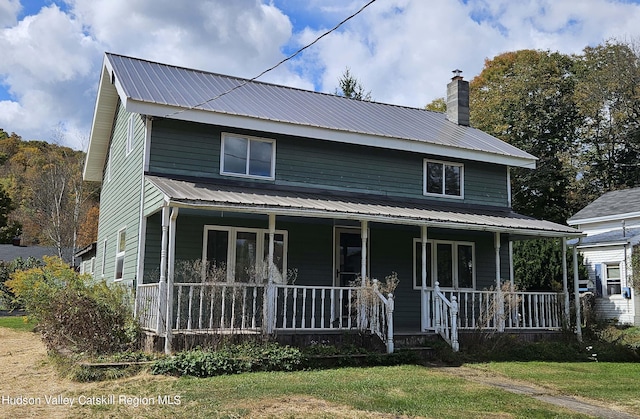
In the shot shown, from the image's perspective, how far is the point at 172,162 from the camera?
1339 cm

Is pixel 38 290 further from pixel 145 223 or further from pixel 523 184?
pixel 523 184

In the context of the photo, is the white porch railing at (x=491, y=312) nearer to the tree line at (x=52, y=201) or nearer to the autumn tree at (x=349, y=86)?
the autumn tree at (x=349, y=86)

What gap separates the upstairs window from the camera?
1391cm

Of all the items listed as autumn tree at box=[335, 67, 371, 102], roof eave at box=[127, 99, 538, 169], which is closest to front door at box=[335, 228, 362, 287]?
roof eave at box=[127, 99, 538, 169]

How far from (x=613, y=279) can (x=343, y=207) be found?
51.7ft

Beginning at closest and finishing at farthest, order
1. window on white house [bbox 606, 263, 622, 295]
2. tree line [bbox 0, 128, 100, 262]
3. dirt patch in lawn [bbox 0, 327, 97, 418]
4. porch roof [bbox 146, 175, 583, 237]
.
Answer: dirt patch in lawn [bbox 0, 327, 97, 418]
porch roof [bbox 146, 175, 583, 237]
window on white house [bbox 606, 263, 622, 295]
tree line [bbox 0, 128, 100, 262]

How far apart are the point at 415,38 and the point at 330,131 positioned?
243 inches

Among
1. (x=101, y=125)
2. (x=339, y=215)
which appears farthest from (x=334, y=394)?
(x=101, y=125)

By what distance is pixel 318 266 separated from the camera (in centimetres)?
1441

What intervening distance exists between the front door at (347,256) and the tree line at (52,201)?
2711 cm

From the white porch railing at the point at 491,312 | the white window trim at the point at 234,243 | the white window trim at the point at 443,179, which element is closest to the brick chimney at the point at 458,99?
the white window trim at the point at 443,179

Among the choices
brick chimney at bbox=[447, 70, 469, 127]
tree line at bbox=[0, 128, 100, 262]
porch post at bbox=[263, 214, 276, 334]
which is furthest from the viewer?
tree line at bbox=[0, 128, 100, 262]

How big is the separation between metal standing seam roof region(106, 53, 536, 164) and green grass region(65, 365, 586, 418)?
6.33 metres

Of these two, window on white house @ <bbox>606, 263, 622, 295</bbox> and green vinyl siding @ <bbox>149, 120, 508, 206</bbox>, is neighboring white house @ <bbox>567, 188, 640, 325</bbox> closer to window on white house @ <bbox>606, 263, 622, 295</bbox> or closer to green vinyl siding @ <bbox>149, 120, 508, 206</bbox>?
window on white house @ <bbox>606, 263, 622, 295</bbox>
